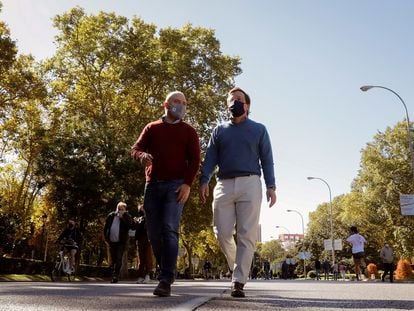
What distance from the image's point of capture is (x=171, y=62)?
32156mm

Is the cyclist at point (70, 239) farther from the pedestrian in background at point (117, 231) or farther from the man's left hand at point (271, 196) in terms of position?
the man's left hand at point (271, 196)

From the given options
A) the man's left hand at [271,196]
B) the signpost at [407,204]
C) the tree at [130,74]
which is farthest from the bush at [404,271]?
the man's left hand at [271,196]

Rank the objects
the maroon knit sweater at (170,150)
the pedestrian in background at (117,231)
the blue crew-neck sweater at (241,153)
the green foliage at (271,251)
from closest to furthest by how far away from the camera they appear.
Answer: the maroon knit sweater at (170,150) < the blue crew-neck sweater at (241,153) < the pedestrian in background at (117,231) < the green foliage at (271,251)

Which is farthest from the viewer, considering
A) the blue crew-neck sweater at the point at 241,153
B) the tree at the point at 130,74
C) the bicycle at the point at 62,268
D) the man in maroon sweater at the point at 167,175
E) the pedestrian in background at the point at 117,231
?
the tree at the point at 130,74

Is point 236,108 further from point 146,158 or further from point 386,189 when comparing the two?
point 386,189

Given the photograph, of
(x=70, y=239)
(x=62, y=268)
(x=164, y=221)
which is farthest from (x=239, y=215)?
(x=62, y=268)

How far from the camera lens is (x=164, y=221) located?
527 centimetres

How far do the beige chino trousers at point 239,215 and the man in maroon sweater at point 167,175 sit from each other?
47 centimetres

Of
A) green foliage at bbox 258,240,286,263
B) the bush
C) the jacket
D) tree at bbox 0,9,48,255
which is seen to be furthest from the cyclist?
green foliage at bbox 258,240,286,263

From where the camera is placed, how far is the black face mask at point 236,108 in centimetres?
586

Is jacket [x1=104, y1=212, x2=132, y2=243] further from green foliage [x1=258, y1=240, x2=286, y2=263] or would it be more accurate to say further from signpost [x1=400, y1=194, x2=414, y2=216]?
green foliage [x1=258, y1=240, x2=286, y2=263]

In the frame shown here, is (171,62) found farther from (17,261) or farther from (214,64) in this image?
(17,261)

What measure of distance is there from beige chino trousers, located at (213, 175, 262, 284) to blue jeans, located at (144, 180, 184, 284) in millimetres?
550

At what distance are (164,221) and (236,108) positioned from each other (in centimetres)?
156
